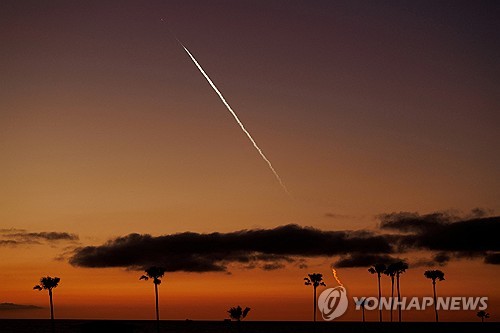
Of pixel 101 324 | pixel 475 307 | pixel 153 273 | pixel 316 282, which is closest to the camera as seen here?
pixel 101 324

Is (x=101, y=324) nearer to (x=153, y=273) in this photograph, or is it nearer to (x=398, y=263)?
(x=153, y=273)

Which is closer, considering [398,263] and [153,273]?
[153,273]

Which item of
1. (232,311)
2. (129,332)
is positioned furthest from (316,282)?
(129,332)

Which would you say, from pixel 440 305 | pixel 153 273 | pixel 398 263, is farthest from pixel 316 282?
pixel 440 305

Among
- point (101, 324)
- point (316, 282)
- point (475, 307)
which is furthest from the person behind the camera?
point (316, 282)

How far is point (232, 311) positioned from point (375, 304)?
84.4 m

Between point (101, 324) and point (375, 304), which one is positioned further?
point (375, 304)

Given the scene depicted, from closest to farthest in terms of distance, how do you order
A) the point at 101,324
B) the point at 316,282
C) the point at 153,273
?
the point at 101,324 → the point at 153,273 → the point at 316,282

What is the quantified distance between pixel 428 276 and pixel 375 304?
123579 millimetres

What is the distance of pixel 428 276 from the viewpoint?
197 metres

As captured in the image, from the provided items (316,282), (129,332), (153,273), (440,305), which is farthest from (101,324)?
(316,282)

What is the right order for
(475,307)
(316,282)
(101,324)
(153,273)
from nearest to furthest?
(101,324), (475,307), (153,273), (316,282)

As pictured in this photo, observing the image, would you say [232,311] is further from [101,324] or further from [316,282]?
[101,324]

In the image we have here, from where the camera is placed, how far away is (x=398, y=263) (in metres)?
192
